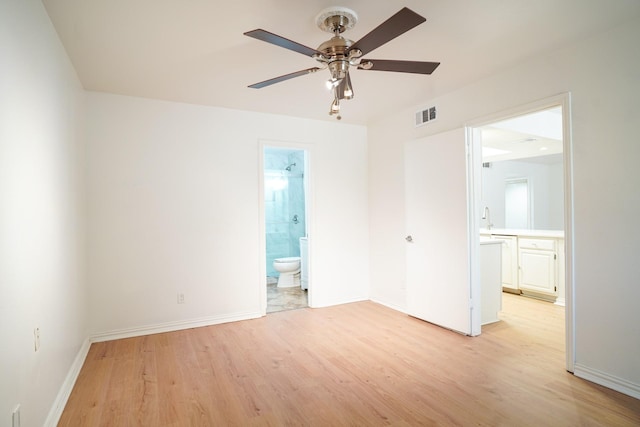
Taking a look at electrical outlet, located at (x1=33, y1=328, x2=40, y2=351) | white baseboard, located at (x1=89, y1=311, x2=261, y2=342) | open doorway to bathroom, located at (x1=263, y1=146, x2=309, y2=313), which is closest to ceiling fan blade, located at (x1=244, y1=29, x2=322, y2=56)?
electrical outlet, located at (x1=33, y1=328, x2=40, y2=351)

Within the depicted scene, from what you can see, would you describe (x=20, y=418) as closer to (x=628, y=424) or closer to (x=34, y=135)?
(x=34, y=135)

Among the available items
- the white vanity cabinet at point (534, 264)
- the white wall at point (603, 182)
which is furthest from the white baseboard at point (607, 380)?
the white vanity cabinet at point (534, 264)

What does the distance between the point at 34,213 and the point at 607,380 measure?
3782 millimetres

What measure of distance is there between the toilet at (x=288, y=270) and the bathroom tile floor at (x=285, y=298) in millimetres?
114

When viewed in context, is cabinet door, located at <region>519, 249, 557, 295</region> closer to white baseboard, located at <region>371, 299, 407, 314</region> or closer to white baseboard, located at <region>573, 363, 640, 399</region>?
white baseboard, located at <region>371, 299, 407, 314</region>

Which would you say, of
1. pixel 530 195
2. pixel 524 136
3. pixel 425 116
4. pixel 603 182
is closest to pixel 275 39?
pixel 603 182

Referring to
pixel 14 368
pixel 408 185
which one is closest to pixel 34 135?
pixel 14 368

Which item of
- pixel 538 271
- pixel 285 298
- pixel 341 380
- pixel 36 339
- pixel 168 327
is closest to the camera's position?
pixel 36 339

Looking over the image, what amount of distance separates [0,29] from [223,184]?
99.7 inches

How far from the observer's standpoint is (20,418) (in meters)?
1.49

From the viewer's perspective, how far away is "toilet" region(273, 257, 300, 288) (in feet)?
17.7

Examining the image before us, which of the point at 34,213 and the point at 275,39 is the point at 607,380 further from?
the point at 34,213

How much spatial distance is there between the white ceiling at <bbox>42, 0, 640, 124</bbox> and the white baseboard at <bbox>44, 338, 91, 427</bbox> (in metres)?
2.37

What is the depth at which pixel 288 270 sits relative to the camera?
17.8 ft
